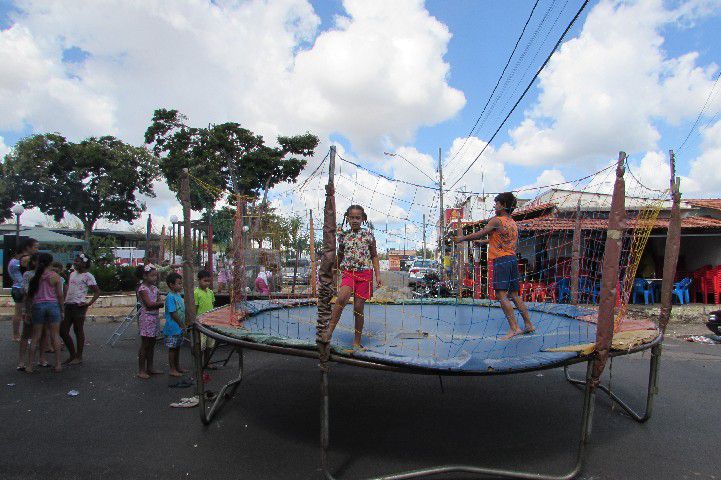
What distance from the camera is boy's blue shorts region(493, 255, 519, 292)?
167 inches

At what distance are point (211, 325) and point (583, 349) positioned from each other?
2680 mm

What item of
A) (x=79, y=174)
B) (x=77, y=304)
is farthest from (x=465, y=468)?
(x=79, y=174)

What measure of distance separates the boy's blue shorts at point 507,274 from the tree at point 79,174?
87.2 ft

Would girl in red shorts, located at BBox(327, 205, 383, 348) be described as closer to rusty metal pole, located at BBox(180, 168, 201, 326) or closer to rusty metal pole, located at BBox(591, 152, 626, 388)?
rusty metal pole, located at BBox(180, 168, 201, 326)

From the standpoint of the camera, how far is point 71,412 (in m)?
3.99

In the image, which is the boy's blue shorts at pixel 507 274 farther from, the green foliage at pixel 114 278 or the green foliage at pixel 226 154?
the green foliage at pixel 226 154

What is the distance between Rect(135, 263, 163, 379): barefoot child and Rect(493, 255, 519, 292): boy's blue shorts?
11.7 ft

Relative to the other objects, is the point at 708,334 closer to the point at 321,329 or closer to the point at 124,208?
the point at 321,329

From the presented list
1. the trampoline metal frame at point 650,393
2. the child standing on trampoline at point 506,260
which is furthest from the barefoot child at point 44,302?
the trampoline metal frame at point 650,393

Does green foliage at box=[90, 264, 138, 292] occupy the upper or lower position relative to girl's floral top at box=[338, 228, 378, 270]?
lower

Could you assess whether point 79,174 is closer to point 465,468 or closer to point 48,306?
point 48,306

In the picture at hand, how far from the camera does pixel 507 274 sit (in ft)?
13.9

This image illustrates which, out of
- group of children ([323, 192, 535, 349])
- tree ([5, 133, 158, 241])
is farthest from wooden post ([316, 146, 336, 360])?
tree ([5, 133, 158, 241])

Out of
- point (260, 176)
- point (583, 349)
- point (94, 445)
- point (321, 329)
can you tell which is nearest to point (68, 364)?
point (94, 445)
